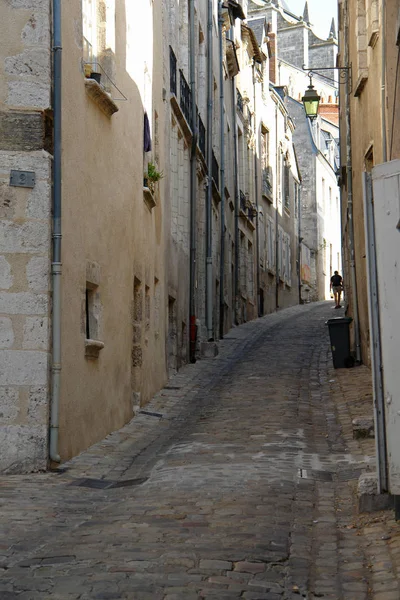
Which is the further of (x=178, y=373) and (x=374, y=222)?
(x=178, y=373)

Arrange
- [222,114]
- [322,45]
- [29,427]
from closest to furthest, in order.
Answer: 1. [29,427]
2. [222,114]
3. [322,45]

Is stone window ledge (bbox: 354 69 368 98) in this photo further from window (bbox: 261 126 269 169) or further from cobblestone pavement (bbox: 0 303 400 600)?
window (bbox: 261 126 269 169)

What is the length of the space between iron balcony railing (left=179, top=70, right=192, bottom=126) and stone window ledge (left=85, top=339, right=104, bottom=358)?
873cm

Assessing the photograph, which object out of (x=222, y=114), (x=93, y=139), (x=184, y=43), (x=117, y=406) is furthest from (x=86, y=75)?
(x=222, y=114)

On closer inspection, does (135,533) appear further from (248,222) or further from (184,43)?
(248,222)

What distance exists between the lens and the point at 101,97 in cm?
1125

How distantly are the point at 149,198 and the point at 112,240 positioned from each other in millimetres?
2586

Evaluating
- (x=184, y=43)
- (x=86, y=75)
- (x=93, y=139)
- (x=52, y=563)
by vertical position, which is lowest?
(x=52, y=563)

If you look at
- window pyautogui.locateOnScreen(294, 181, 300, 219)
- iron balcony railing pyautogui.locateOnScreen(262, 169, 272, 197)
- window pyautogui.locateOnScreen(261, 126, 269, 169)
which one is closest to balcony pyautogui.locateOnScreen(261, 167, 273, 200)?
iron balcony railing pyautogui.locateOnScreen(262, 169, 272, 197)

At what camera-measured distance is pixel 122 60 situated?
12742 mm

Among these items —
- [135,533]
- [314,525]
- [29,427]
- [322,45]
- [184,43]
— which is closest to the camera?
[135,533]

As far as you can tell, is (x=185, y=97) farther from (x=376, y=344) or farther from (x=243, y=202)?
(x=376, y=344)

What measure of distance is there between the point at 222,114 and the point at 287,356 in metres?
7.63

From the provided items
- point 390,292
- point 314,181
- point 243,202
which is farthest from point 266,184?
point 390,292
